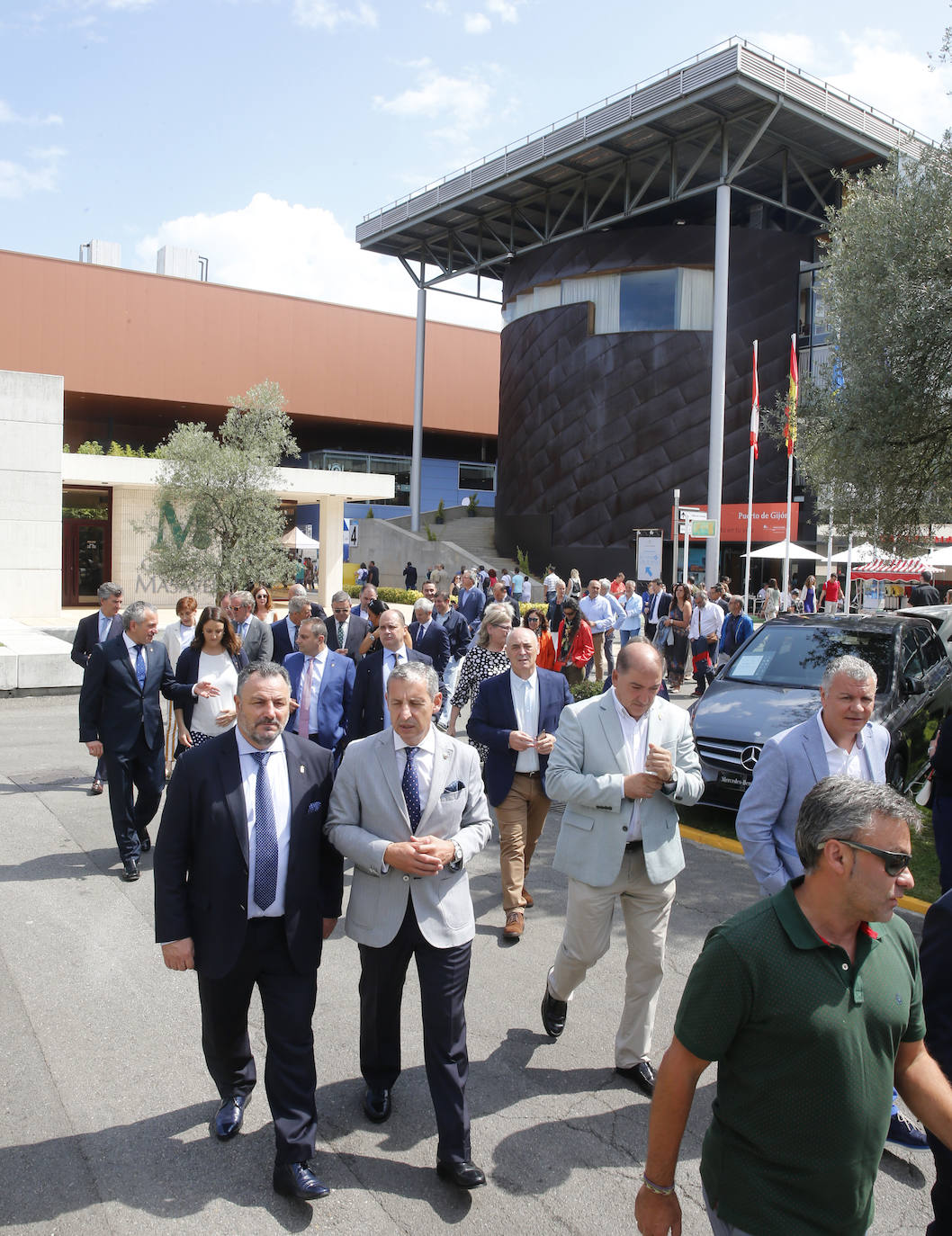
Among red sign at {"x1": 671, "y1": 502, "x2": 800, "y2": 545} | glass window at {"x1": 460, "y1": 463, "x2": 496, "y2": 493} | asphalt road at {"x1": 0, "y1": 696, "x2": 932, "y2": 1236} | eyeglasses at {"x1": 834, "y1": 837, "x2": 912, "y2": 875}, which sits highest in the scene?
glass window at {"x1": 460, "y1": 463, "x2": 496, "y2": 493}

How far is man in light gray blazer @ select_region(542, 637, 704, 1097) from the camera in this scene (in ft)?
13.3

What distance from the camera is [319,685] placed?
693 centimetres

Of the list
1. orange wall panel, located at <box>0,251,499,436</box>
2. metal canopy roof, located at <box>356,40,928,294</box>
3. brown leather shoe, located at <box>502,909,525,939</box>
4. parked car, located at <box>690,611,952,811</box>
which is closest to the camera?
brown leather shoe, located at <box>502,909,525,939</box>

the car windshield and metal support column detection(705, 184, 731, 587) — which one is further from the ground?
metal support column detection(705, 184, 731, 587)

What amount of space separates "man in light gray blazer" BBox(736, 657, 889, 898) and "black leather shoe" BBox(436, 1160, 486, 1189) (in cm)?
156

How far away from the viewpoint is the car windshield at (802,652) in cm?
861

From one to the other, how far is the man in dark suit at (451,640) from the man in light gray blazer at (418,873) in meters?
4.63

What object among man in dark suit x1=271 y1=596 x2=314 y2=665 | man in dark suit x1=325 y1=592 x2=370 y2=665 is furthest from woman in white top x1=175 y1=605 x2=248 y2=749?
man in dark suit x1=325 y1=592 x2=370 y2=665

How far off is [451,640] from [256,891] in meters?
6.36

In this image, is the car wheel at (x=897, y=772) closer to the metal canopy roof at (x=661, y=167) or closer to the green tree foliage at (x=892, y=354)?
the green tree foliage at (x=892, y=354)

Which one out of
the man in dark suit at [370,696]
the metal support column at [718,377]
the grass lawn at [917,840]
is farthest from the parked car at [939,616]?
the metal support column at [718,377]

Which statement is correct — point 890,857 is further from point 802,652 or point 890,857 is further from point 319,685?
point 802,652

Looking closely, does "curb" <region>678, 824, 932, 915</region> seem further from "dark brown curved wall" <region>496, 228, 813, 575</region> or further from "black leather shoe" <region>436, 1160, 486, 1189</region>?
"dark brown curved wall" <region>496, 228, 813, 575</region>

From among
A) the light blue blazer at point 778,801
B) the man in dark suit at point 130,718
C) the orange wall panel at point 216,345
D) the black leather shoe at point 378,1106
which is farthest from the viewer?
the orange wall panel at point 216,345
